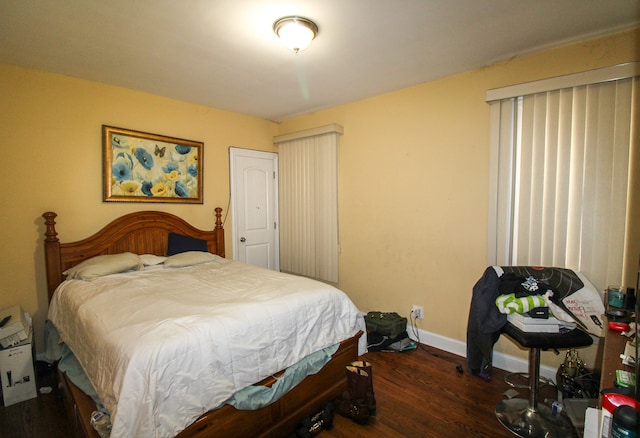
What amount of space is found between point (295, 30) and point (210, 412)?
2.27 meters

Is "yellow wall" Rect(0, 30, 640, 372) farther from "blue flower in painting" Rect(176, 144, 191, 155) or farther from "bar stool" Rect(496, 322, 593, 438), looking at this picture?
"bar stool" Rect(496, 322, 593, 438)

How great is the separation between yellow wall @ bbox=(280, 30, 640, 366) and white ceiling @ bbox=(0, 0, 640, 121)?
0.15m

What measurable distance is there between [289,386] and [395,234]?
1.98 m

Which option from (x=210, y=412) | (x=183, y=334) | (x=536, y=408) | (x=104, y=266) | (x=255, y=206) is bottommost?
(x=536, y=408)

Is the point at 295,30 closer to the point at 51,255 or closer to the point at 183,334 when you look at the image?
the point at 183,334

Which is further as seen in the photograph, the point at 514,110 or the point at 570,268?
the point at 514,110

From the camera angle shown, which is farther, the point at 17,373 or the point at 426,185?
the point at 426,185

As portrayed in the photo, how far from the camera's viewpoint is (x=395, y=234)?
3.24m

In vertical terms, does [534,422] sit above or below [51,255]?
below

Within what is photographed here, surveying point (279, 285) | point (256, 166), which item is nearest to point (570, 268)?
point (279, 285)

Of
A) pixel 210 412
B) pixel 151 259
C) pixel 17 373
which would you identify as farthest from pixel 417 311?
pixel 17 373

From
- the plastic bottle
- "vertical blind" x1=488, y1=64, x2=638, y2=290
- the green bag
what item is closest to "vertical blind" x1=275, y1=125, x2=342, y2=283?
the green bag

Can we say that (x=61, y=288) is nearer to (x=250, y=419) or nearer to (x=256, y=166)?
(x=250, y=419)

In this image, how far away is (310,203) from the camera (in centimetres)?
398
